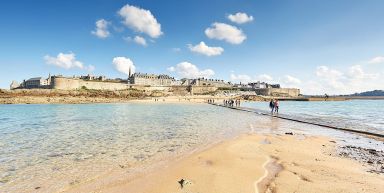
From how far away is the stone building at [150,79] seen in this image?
159 meters

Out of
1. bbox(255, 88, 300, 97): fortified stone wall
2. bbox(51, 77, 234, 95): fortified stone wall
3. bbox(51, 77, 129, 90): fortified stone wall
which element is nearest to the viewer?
bbox(51, 77, 129, 90): fortified stone wall

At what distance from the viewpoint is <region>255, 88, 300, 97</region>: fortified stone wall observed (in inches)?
6831

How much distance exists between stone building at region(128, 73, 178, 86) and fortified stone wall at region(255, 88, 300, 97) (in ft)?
198

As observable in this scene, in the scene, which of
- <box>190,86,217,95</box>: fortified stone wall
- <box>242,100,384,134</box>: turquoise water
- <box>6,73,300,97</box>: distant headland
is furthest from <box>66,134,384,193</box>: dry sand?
<box>190,86,217,95</box>: fortified stone wall

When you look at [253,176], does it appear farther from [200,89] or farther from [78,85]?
[200,89]

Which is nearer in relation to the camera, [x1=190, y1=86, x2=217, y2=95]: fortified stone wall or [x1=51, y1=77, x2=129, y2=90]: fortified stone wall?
[x1=51, y1=77, x2=129, y2=90]: fortified stone wall

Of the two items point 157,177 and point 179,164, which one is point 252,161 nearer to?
point 179,164

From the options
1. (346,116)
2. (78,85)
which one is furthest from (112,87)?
(346,116)

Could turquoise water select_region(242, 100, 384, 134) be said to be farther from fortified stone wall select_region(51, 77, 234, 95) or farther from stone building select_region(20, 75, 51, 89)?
stone building select_region(20, 75, 51, 89)

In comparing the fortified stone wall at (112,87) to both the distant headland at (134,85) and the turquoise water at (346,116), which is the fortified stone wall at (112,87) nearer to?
the distant headland at (134,85)

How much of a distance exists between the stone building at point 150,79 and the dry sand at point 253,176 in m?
154

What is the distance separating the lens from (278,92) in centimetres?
18275

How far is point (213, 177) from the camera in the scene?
6.78 meters

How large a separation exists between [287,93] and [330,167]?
19297 centimetres
